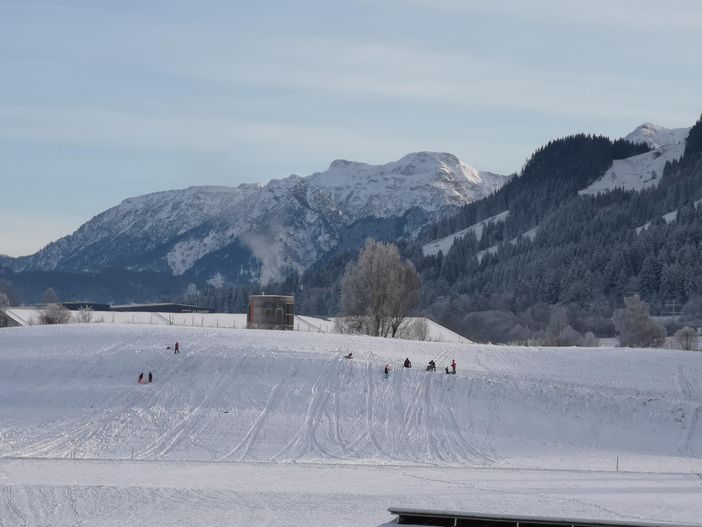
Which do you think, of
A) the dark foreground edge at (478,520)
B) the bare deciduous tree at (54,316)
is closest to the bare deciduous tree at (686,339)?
the bare deciduous tree at (54,316)

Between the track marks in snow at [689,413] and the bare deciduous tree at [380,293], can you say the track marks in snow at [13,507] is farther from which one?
the bare deciduous tree at [380,293]

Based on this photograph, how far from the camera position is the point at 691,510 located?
155 ft

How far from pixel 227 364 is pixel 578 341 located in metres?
104

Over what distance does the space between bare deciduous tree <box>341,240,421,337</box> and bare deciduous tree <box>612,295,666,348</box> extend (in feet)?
169

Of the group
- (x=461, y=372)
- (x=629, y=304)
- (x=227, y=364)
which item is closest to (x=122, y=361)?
(x=227, y=364)

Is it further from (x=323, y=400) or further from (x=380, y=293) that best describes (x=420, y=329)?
(x=323, y=400)

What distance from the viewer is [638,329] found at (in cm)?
17175

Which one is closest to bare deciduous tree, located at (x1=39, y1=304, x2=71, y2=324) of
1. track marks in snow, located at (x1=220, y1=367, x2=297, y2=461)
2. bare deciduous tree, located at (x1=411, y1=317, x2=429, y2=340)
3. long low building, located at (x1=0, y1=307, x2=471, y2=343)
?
long low building, located at (x1=0, y1=307, x2=471, y2=343)

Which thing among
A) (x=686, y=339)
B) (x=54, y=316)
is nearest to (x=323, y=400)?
(x=54, y=316)

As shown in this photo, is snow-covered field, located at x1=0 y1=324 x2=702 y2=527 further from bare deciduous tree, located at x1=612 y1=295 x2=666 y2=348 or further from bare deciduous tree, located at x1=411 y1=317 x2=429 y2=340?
bare deciduous tree, located at x1=612 y1=295 x2=666 y2=348

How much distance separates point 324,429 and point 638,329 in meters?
108

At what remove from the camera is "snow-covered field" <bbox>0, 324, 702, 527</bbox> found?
4675 centimetres

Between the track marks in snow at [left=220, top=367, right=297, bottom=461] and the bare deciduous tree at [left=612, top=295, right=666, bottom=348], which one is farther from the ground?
the bare deciduous tree at [left=612, top=295, right=666, bottom=348]

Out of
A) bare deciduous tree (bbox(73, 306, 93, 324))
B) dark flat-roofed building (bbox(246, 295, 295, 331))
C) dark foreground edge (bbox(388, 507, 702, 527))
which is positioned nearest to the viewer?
dark foreground edge (bbox(388, 507, 702, 527))
